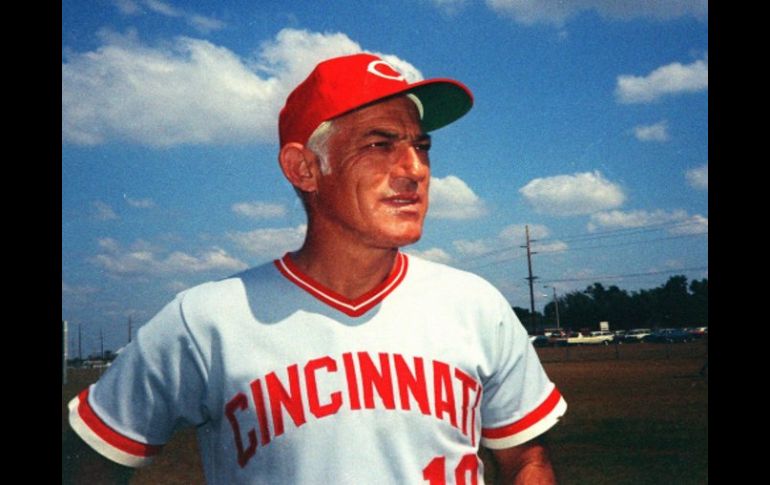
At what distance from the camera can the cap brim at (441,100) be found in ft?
8.03

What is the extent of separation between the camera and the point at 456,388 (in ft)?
7.66

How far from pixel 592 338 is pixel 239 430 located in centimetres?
4984

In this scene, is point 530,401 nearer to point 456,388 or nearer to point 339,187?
point 456,388

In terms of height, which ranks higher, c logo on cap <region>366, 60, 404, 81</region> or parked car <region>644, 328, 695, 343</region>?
c logo on cap <region>366, 60, 404, 81</region>

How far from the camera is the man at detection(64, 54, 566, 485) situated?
2236 mm

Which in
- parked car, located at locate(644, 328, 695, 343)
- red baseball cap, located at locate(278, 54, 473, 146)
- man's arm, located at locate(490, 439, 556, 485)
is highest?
red baseball cap, located at locate(278, 54, 473, 146)

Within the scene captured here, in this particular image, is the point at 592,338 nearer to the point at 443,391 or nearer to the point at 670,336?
A: the point at 670,336

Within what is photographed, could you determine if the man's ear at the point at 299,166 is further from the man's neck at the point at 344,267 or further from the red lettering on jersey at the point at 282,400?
the red lettering on jersey at the point at 282,400

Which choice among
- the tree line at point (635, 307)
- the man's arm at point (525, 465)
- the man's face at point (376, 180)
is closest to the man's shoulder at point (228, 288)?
the man's face at point (376, 180)

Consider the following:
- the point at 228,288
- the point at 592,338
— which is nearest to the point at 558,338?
the point at 592,338

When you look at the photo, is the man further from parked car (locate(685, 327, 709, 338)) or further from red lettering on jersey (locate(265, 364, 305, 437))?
parked car (locate(685, 327, 709, 338))

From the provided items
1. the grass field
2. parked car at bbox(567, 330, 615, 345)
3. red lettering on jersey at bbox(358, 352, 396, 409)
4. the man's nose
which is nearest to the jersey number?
red lettering on jersey at bbox(358, 352, 396, 409)

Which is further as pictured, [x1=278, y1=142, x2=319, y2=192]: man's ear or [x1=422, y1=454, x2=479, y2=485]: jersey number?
[x1=278, y1=142, x2=319, y2=192]: man's ear

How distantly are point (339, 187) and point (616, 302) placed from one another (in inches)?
1885
